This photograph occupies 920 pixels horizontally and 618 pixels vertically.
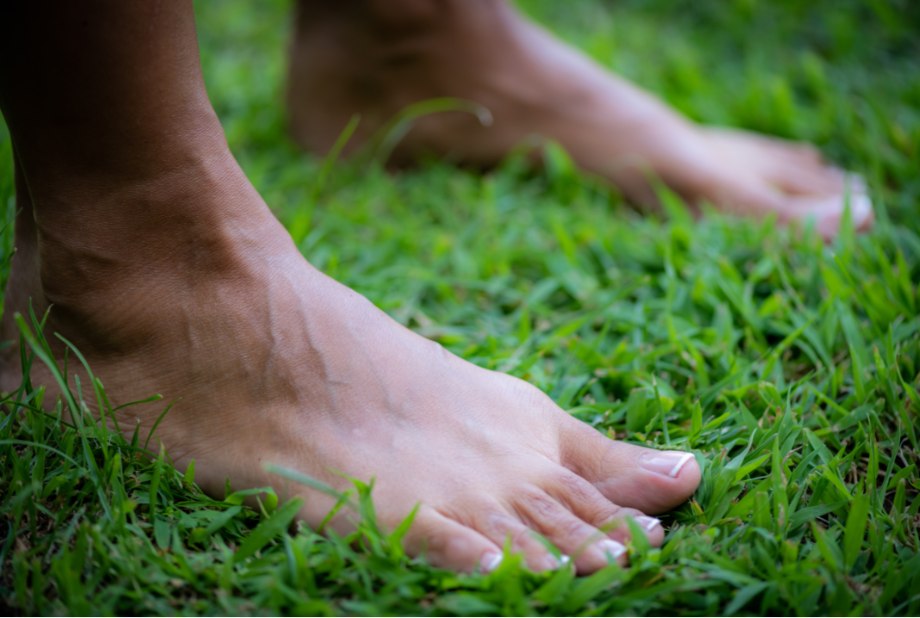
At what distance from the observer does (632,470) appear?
1085 mm

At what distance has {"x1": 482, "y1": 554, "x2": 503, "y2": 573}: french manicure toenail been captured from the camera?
0.96 meters

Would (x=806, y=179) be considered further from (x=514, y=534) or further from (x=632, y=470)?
(x=514, y=534)

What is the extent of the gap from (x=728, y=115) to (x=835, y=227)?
80 centimetres

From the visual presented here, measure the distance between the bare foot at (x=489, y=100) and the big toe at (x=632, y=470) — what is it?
3.40ft

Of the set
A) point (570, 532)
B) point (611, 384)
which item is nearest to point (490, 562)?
point (570, 532)

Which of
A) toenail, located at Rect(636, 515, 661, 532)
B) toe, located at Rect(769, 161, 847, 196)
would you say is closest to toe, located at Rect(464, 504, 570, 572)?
toenail, located at Rect(636, 515, 661, 532)

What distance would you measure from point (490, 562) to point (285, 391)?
0.36m

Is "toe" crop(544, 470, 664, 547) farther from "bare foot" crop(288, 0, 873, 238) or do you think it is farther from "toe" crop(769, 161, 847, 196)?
"toe" crop(769, 161, 847, 196)

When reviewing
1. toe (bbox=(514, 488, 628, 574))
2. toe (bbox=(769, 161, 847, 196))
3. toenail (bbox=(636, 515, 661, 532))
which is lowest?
toe (bbox=(514, 488, 628, 574))

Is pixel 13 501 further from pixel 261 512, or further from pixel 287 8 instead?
pixel 287 8

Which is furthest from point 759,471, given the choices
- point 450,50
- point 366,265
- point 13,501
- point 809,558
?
point 450,50

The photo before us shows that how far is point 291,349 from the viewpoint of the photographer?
109cm

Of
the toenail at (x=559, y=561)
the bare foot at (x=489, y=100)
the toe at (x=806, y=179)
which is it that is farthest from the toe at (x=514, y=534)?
the toe at (x=806, y=179)

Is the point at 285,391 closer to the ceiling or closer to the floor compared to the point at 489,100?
closer to the floor
